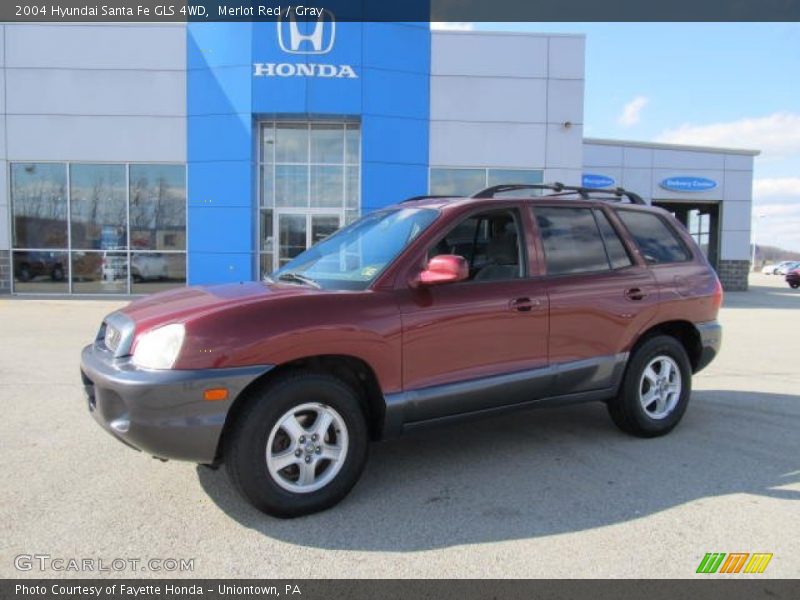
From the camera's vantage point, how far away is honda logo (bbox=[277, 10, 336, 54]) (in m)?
17.2

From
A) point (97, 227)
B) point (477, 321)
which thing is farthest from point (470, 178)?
point (477, 321)

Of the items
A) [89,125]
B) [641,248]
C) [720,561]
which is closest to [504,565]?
[720,561]

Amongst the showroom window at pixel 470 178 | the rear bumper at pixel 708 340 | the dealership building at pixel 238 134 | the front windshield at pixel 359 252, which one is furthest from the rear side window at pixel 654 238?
the showroom window at pixel 470 178

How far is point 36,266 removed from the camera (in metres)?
18.3

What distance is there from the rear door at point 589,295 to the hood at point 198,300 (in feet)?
5.99

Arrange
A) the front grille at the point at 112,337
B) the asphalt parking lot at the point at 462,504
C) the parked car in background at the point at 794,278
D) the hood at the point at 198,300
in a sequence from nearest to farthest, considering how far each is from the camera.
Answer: the asphalt parking lot at the point at 462,504
the hood at the point at 198,300
the front grille at the point at 112,337
the parked car in background at the point at 794,278

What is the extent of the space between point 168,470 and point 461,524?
2049mm

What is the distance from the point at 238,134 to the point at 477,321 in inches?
587

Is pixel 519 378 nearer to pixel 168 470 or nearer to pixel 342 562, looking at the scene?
pixel 342 562

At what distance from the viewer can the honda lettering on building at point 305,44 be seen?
17.2 meters

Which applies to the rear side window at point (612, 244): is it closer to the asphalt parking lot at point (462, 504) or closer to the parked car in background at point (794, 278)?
the asphalt parking lot at point (462, 504)

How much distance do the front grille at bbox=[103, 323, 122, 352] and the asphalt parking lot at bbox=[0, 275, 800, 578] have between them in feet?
3.00

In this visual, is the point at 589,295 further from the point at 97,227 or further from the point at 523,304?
the point at 97,227

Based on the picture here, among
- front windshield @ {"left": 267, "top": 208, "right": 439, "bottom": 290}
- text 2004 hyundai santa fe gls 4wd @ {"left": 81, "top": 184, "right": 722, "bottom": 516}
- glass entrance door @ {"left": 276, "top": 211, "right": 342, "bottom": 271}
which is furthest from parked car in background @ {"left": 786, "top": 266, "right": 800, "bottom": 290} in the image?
front windshield @ {"left": 267, "top": 208, "right": 439, "bottom": 290}
